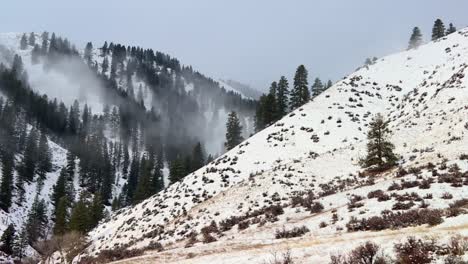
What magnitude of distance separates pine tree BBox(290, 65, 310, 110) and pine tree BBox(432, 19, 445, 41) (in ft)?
128

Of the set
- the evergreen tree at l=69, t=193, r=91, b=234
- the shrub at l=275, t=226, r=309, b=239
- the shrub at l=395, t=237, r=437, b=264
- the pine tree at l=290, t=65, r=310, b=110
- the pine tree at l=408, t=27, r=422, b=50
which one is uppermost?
the pine tree at l=408, t=27, r=422, b=50

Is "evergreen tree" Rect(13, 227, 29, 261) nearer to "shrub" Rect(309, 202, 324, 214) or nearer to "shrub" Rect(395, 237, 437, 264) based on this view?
"shrub" Rect(309, 202, 324, 214)

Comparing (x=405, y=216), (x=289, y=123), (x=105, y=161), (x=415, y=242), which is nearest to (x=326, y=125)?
(x=289, y=123)

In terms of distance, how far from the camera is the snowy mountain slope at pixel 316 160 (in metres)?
29.0

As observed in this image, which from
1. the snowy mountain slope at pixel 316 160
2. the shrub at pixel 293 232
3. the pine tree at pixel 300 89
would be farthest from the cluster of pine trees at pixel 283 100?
the shrub at pixel 293 232

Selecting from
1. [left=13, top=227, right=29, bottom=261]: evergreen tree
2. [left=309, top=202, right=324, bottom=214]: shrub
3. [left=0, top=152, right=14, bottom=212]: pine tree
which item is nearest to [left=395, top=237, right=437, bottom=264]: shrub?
[left=309, top=202, right=324, bottom=214]: shrub

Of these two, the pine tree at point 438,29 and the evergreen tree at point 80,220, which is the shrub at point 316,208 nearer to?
the evergreen tree at point 80,220

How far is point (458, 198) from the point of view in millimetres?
17281

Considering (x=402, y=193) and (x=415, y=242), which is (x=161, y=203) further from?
(x=415, y=242)

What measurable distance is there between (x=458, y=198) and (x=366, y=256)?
335 inches

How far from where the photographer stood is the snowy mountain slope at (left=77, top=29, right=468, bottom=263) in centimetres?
2904

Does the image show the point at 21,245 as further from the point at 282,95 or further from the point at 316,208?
the point at 316,208

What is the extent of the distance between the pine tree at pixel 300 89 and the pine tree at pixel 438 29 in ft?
128

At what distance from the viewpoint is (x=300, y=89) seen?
303ft
